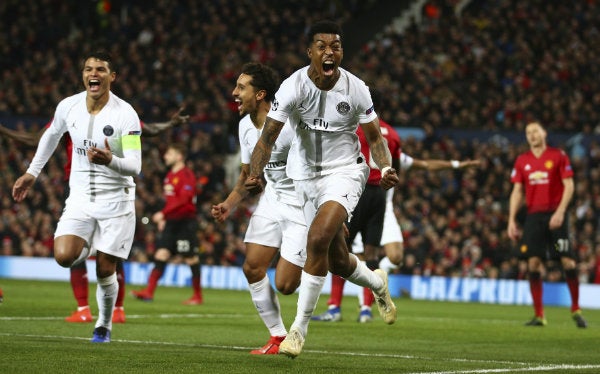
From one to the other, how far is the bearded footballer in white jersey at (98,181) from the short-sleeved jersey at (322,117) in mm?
1696

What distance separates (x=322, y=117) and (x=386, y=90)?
65.1 ft

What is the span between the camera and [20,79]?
99.7 ft

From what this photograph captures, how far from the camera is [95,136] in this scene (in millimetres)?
9891

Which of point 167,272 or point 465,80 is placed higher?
point 465,80

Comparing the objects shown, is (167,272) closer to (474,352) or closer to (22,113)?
(22,113)

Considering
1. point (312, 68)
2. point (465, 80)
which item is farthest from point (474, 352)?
point (465, 80)

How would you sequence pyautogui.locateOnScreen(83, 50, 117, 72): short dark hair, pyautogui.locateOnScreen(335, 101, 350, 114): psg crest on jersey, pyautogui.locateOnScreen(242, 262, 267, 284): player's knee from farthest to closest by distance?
1. pyautogui.locateOnScreen(83, 50, 117, 72): short dark hair
2. pyautogui.locateOnScreen(242, 262, 267, 284): player's knee
3. pyautogui.locateOnScreen(335, 101, 350, 114): psg crest on jersey

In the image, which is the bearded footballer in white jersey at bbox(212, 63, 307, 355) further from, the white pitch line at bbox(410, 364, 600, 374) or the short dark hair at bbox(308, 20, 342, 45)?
the white pitch line at bbox(410, 364, 600, 374)

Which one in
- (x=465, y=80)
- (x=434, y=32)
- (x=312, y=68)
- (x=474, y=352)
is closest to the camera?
(x=312, y=68)

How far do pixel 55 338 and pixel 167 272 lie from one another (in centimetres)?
1509

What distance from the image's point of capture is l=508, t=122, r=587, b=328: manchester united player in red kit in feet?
47.5

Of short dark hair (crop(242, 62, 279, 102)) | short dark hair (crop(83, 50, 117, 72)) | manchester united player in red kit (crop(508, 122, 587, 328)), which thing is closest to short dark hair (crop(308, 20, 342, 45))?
short dark hair (crop(242, 62, 279, 102))

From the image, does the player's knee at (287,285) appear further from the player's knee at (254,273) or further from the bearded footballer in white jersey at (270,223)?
the player's knee at (254,273)

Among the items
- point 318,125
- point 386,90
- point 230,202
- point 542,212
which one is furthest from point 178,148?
point 386,90
